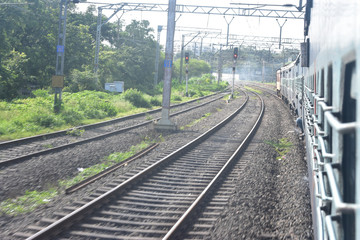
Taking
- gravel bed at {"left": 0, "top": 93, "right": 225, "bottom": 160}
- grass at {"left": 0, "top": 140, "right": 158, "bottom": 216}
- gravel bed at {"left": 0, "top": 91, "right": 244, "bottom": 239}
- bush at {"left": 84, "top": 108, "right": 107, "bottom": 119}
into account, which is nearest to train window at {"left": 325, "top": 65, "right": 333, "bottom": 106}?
gravel bed at {"left": 0, "top": 91, "right": 244, "bottom": 239}

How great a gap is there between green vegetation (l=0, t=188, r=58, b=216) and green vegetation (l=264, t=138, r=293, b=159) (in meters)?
6.54

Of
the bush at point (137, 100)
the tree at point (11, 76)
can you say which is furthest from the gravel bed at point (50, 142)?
the tree at point (11, 76)

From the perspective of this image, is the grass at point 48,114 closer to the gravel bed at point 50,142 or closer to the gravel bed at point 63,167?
the gravel bed at point 50,142

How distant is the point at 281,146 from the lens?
1205 cm

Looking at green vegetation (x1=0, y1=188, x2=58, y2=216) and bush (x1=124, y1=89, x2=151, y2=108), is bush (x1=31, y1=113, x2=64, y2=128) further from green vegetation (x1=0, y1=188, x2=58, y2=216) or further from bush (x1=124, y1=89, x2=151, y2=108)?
bush (x1=124, y1=89, x2=151, y2=108)

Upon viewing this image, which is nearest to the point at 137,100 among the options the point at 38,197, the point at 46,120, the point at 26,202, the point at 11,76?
the point at 11,76

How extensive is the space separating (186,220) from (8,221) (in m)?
2.78

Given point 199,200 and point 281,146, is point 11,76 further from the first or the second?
point 199,200

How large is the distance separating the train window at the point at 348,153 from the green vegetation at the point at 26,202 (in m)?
5.73

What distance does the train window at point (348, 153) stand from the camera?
1.36 m

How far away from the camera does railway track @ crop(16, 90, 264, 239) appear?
17.3 ft

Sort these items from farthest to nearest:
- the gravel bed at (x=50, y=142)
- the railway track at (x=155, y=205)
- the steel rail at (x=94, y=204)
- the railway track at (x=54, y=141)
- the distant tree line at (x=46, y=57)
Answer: the distant tree line at (x=46, y=57) < the gravel bed at (x=50, y=142) < the railway track at (x=54, y=141) < the railway track at (x=155, y=205) < the steel rail at (x=94, y=204)

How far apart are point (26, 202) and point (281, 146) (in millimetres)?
8274

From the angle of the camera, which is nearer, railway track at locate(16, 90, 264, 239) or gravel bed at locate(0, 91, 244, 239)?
railway track at locate(16, 90, 264, 239)
